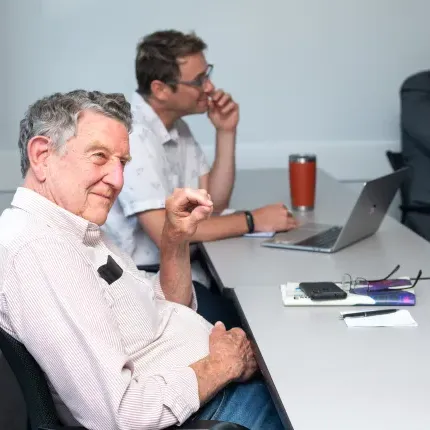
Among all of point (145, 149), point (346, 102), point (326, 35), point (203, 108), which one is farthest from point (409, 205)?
point (145, 149)

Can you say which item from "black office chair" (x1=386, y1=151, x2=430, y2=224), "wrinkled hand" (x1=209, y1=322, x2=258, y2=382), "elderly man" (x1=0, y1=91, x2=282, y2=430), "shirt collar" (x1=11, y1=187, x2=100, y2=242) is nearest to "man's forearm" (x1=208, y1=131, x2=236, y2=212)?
"black office chair" (x1=386, y1=151, x2=430, y2=224)

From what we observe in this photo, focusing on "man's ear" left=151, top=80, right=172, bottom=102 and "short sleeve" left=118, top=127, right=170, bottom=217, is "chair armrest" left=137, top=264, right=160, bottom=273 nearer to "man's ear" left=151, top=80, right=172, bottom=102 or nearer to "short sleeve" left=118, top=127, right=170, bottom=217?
"short sleeve" left=118, top=127, right=170, bottom=217

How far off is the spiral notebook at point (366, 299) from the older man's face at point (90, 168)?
50 centimetres

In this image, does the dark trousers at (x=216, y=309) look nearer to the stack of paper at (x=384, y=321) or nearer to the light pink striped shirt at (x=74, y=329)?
the stack of paper at (x=384, y=321)

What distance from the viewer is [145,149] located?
104 inches

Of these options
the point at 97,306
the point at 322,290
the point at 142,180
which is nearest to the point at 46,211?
the point at 97,306

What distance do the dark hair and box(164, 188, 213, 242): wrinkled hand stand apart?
93 centimetres

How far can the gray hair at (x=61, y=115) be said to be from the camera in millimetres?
1672

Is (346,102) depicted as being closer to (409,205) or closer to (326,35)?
(326,35)

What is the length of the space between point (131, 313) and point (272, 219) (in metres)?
1.05

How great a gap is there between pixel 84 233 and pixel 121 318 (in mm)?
187

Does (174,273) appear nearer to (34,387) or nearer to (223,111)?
(34,387)

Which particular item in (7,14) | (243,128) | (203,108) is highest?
(7,14)

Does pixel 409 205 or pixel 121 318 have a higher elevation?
pixel 121 318
